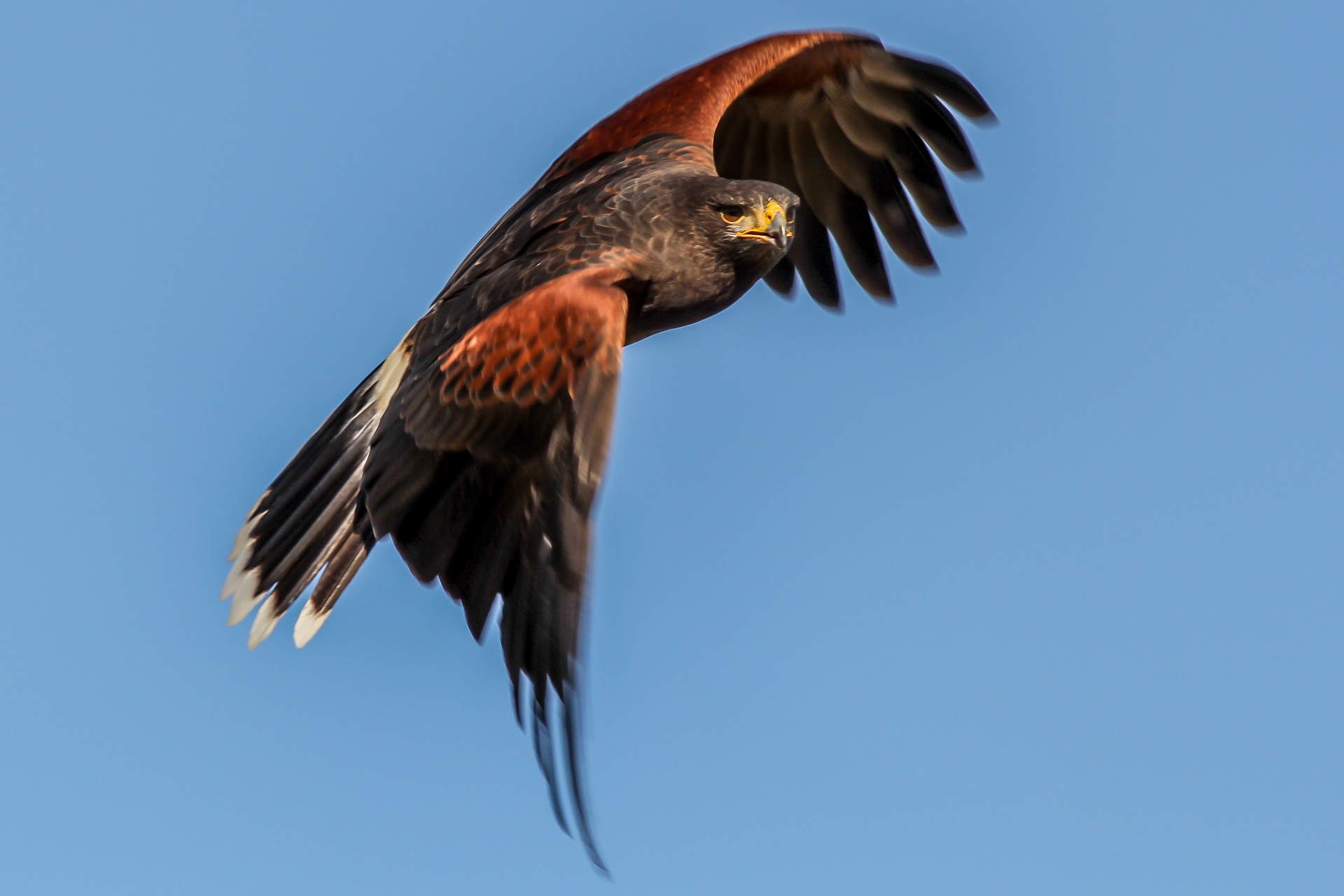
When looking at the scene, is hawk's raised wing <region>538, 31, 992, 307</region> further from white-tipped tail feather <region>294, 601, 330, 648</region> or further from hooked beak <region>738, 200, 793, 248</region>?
white-tipped tail feather <region>294, 601, 330, 648</region>

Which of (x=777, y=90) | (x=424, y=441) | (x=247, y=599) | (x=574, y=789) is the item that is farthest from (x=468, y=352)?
(x=777, y=90)

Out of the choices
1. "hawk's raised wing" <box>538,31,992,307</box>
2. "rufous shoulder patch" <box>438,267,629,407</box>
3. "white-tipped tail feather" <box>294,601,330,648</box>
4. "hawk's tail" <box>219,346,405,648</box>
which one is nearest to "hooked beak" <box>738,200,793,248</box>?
"rufous shoulder patch" <box>438,267,629,407</box>

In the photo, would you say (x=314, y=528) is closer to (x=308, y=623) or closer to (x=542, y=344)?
(x=308, y=623)

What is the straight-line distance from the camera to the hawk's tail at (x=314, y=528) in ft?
25.6

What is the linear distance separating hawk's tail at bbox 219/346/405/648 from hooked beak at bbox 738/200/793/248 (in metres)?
2.00

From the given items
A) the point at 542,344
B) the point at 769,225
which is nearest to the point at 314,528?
the point at 542,344

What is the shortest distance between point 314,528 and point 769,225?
2.91 m

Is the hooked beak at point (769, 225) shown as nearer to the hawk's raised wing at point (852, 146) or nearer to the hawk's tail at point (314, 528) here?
the hawk's tail at point (314, 528)

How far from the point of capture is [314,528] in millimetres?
7895

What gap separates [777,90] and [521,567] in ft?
13.7

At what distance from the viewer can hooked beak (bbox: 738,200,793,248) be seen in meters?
6.86

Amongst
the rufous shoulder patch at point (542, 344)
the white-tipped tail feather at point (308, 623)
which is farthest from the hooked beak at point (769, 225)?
the white-tipped tail feather at point (308, 623)

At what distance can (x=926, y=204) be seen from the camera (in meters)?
9.01

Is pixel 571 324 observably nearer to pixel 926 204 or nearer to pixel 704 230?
pixel 704 230
